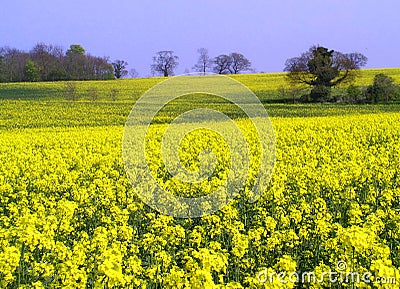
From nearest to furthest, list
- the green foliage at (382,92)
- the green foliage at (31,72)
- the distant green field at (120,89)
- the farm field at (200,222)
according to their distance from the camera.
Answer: the farm field at (200,222)
the green foliage at (382,92)
the distant green field at (120,89)
the green foliage at (31,72)

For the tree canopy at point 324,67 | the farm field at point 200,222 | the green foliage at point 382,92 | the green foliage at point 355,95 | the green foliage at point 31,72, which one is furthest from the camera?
the green foliage at point 31,72

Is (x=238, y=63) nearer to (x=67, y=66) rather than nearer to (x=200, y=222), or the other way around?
(x=67, y=66)

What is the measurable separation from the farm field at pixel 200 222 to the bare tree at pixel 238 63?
64.1m

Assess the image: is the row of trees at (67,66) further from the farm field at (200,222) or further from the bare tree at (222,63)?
the farm field at (200,222)

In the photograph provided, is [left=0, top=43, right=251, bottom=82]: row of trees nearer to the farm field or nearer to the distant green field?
the distant green field

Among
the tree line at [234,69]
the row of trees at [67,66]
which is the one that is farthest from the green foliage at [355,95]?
the row of trees at [67,66]

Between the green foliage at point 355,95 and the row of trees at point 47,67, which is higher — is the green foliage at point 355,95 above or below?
below

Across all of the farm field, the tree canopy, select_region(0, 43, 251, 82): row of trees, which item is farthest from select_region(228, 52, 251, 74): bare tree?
the farm field

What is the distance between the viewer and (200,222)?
8.84 metres

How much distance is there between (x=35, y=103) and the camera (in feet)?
124

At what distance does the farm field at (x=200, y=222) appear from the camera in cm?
504

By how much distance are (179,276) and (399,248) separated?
320cm

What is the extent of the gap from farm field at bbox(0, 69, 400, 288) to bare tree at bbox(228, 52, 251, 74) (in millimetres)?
64104

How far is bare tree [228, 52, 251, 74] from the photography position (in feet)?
285
